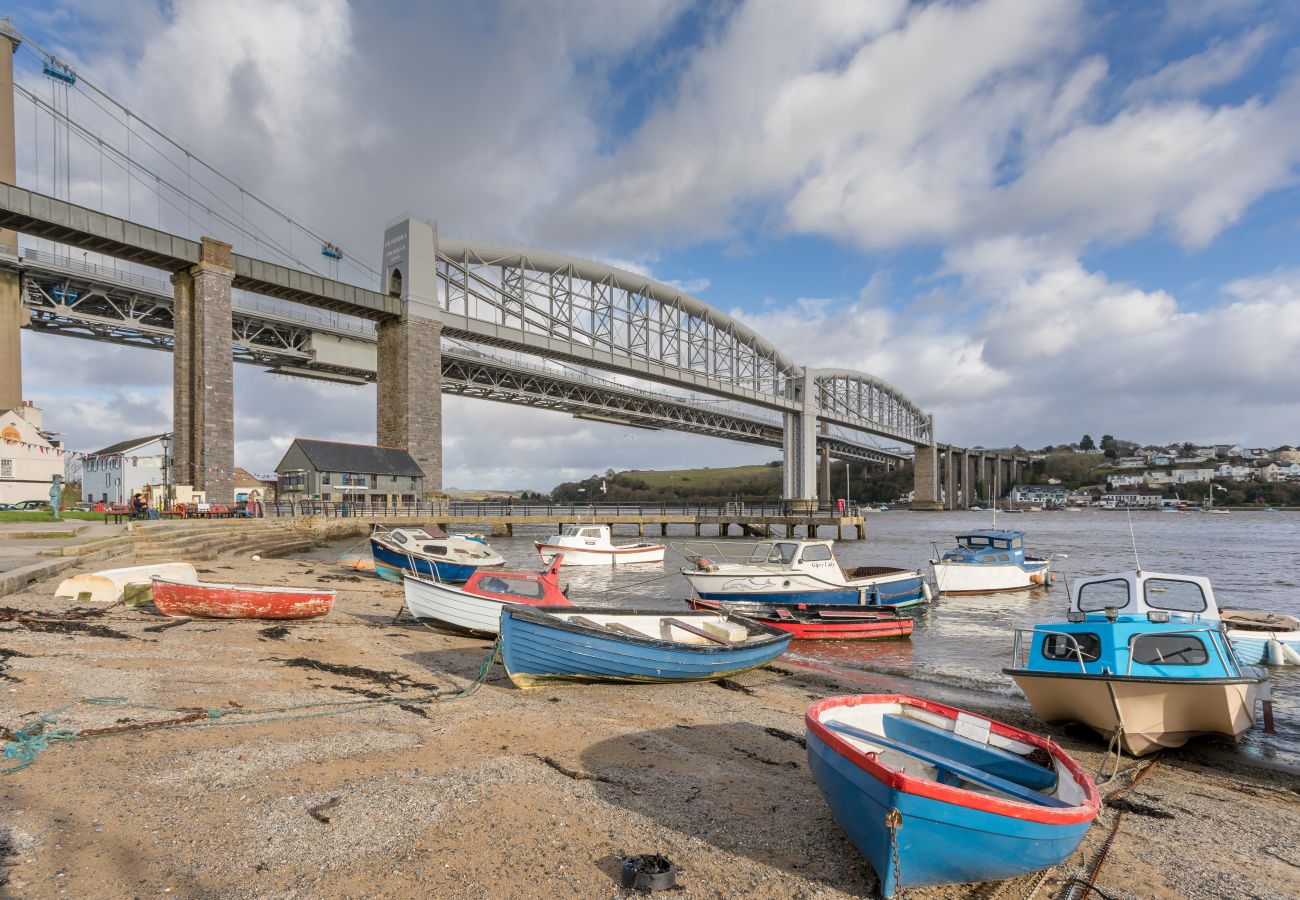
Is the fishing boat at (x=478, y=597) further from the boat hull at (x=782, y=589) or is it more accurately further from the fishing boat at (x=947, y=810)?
the fishing boat at (x=947, y=810)

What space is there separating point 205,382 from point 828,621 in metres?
36.6

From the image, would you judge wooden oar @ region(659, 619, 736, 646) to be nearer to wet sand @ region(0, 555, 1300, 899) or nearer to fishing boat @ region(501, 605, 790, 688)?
fishing boat @ region(501, 605, 790, 688)

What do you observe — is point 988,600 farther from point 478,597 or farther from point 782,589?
point 478,597

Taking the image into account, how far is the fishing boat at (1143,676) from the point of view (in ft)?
27.1

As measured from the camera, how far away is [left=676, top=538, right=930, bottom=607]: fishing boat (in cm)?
1714

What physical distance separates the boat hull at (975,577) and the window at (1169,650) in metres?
16.2

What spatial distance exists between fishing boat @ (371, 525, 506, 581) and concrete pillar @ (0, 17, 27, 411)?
30.4 metres

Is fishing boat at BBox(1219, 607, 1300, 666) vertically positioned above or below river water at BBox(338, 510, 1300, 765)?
above

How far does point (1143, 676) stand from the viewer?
8.30 m

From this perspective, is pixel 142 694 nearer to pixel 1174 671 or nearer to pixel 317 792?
pixel 317 792

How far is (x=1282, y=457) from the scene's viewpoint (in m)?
188

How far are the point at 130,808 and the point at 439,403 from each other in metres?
49.0

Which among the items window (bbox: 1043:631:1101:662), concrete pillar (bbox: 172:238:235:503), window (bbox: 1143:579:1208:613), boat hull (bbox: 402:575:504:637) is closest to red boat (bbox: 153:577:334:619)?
boat hull (bbox: 402:575:504:637)

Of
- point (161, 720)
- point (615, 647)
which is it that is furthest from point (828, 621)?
point (161, 720)
